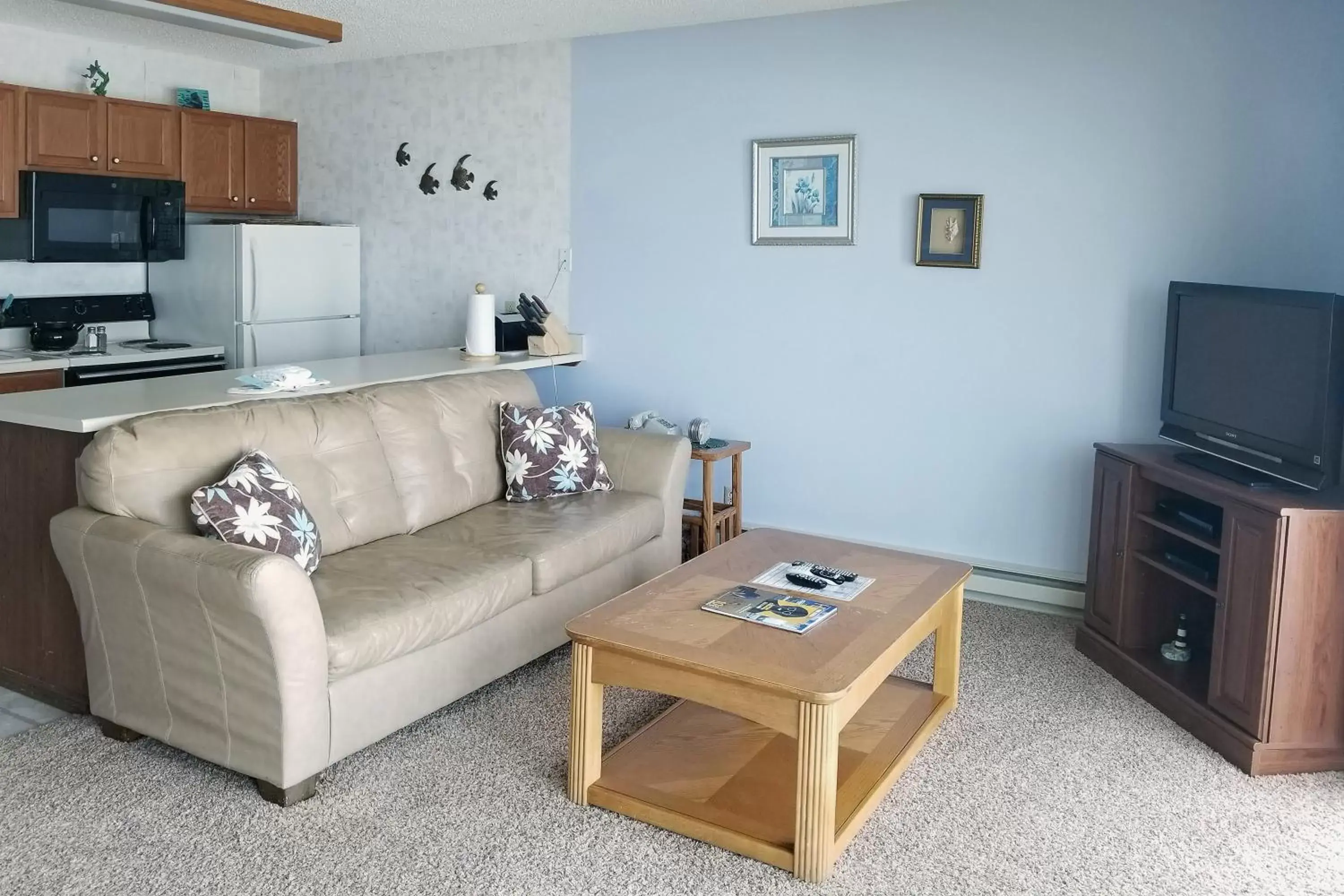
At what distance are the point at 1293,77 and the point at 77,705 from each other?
4.25 metres

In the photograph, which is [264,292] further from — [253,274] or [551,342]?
[551,342]

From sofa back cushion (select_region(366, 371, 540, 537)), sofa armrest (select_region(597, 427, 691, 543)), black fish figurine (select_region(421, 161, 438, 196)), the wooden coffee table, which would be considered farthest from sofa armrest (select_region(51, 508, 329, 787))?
black fish figurine (select_region(421, 161, 438, 196))

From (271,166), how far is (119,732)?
376cm

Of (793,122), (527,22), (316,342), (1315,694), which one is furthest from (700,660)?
(316,342)

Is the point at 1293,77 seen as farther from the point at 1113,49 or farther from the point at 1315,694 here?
the point at 1315,694

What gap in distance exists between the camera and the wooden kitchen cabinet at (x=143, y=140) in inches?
207

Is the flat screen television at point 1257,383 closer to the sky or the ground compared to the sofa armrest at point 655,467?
closer to the sky

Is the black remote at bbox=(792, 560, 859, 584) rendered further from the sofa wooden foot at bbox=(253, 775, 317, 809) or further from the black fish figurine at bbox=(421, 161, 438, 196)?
the black fish figurine at bbox=(421, 161, 438, 196)

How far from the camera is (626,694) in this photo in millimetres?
3434

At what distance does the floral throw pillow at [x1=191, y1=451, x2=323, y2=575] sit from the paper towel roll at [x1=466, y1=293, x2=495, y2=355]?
1694 millimetres

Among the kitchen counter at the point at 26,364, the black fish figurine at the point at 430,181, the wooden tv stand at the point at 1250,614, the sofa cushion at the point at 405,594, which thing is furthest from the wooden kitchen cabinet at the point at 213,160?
the wooden tv stand at the point at 1250,614

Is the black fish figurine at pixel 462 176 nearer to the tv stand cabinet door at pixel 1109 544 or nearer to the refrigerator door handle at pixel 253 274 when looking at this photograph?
the refrigerator door handle at pixel 253 274

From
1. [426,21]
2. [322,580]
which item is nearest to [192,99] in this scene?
[426,21]

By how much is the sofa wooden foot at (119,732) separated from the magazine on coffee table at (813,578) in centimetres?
172
